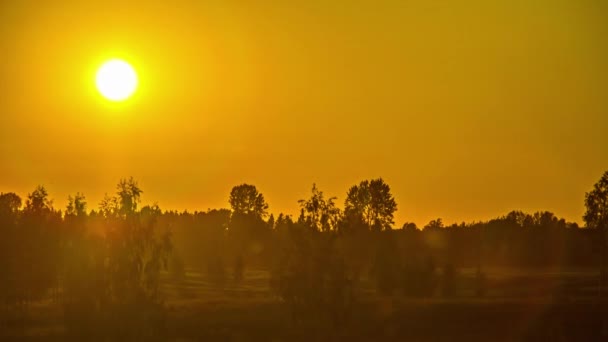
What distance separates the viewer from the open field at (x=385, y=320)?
6906cm

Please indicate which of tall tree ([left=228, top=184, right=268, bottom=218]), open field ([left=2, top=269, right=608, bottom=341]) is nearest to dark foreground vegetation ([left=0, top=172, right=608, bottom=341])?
open field ([left=2, top=269, right=608, bottom=341])

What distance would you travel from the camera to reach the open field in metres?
69.1

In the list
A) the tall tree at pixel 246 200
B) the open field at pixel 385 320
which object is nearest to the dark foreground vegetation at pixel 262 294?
the open field at pixel 385 320

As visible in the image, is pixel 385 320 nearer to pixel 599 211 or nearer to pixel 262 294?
pixel 262 294

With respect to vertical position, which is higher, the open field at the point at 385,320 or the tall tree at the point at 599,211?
the tall tree at the point at 599,211

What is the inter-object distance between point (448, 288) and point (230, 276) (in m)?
38.9

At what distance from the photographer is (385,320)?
7562 centimetres

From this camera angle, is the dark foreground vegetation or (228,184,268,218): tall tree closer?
the dark foreground vegetation

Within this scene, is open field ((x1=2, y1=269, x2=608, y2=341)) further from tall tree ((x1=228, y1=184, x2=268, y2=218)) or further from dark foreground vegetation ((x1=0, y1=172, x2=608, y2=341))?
tall tree ((x1=228, y1=184, x2=268, y2=218))

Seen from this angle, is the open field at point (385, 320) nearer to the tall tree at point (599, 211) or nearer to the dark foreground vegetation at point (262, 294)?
the dark foreground vegetation at point (262, 294)

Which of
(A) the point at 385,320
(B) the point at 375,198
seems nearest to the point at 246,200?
(B) the point at 375,198

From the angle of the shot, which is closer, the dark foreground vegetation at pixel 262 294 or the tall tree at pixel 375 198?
the dark foreground vegetation at pixel 262 294

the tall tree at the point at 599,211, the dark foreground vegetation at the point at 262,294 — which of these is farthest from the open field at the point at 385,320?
the tall tree at the point at 599,211

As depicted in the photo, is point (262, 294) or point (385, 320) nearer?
point (385, 320)
